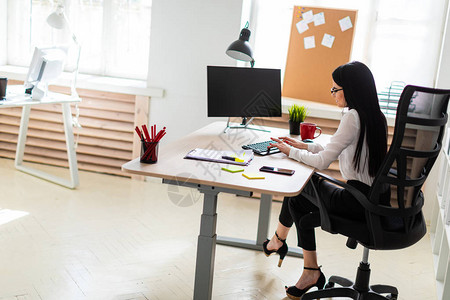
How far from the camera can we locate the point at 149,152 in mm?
2451

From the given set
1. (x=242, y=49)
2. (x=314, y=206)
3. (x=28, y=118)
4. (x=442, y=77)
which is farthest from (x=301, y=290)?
(x=28, y=118)

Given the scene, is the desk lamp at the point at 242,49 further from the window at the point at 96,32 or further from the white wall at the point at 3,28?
the white wall at the point at 3,28

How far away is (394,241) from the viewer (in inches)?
96.5

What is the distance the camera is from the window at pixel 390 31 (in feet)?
14.9

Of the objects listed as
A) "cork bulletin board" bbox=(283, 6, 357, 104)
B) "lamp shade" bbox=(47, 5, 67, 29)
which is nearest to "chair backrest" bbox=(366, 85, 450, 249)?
"cork bulletin board" bbox=(283, 6, 357, 104)

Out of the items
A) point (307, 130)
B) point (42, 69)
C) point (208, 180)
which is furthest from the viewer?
point (42, 69)

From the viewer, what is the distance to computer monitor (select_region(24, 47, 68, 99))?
4.18 meters

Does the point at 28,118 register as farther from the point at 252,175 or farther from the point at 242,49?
the point at 252,175

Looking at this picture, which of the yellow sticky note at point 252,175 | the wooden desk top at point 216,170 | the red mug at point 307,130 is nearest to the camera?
the wooden desk top at point 216,170

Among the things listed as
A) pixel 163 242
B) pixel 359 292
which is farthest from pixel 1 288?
pixel 359 292

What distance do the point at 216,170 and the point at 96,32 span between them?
3239 millimetres

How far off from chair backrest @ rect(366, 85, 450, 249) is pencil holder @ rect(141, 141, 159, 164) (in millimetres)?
1003

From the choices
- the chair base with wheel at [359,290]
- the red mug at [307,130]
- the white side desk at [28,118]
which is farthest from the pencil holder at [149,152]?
the white side desk at [28,118]

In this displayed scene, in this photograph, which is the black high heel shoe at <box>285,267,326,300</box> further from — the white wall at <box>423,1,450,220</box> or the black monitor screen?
the white wall at <box>423,1,450,220</box>
